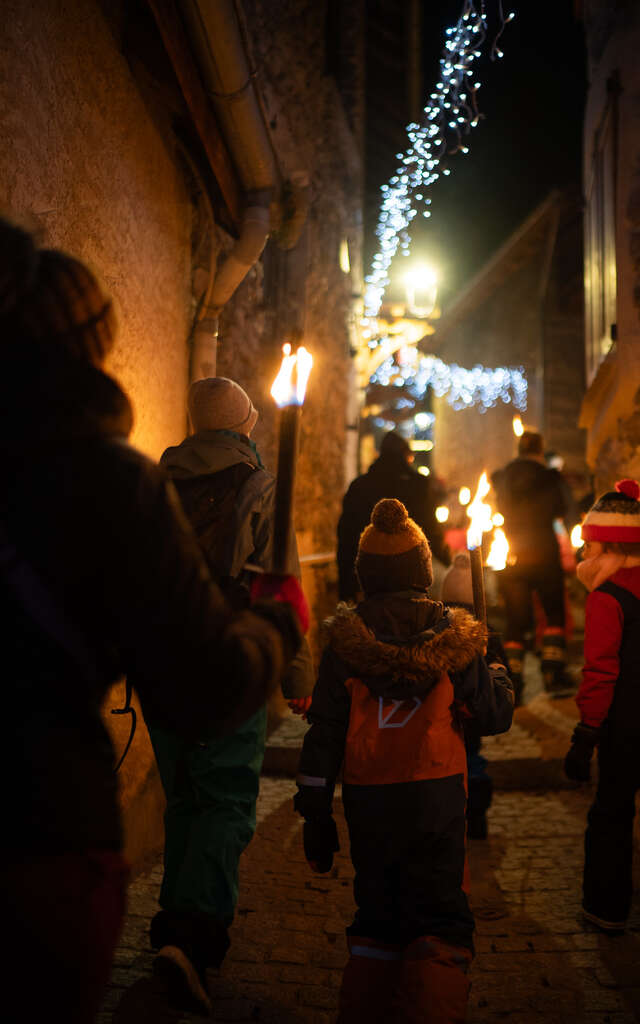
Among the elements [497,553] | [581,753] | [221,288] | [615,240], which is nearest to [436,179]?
[615,240]

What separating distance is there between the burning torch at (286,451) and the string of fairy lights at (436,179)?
385cm

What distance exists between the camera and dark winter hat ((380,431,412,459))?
5.32 meters

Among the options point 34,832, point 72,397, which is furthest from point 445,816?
point 72,397

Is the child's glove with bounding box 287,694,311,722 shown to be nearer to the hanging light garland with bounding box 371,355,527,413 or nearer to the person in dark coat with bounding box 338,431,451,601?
the person in dark coat with bounding box 338,431,451,601

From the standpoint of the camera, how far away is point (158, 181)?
4.05 metres

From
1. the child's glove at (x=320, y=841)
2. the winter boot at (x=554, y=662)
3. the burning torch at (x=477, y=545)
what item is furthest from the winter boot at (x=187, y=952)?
the winter boot at (x=554, y=662)

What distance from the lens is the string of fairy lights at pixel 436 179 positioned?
5938mm

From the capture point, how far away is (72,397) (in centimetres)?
120

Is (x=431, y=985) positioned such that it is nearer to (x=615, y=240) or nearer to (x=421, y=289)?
(x=615, y=240)

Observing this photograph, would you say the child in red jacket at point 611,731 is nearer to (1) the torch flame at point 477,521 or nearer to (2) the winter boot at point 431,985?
(1) the torch flame at point 477,521

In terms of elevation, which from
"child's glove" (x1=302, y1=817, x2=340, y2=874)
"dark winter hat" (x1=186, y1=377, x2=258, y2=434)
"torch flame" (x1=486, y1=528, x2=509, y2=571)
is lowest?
"child's glove" (x1=302, y1=817, x2=340, y2=874)

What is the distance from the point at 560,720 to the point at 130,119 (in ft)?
15.6

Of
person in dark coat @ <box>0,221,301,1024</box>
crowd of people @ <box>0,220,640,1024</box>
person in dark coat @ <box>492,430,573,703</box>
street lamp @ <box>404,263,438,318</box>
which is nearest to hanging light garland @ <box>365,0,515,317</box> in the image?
street lamp @ <box>404,263,438,318</box>

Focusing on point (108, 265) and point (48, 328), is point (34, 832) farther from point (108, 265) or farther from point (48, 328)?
point (108, 265)
